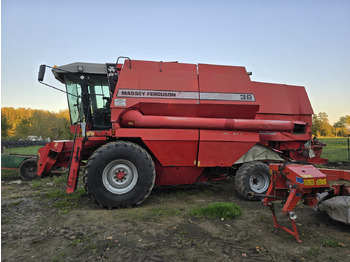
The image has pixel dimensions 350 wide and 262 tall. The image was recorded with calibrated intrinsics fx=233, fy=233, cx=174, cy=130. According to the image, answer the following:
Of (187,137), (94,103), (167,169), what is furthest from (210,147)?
(94,103)

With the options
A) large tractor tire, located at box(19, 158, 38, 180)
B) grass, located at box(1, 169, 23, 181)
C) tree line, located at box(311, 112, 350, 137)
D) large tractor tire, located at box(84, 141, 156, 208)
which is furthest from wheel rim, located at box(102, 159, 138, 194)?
tree line, located at box(311, 112, 350, 137)

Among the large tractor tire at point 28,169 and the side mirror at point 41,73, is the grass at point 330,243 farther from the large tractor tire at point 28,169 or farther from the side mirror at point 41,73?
the large tractor tire at point 28,169

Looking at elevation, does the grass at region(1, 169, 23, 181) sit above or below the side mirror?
below

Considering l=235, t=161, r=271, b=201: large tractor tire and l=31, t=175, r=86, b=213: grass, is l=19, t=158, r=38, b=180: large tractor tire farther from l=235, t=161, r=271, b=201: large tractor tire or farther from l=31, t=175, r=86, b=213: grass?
l=235, t=161, r=271, b=201: large tractor tire

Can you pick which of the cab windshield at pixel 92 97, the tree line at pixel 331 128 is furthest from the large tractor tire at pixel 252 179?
the tree line at pixel 331 128

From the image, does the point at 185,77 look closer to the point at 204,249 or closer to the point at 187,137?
the point at 187,137

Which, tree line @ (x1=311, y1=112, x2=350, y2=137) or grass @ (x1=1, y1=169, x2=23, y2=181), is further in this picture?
tree line @ (x1=311, y1=112, x2=350, y2=137)

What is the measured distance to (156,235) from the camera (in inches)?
141

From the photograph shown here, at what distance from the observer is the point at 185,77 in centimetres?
589

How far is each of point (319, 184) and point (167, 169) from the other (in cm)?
333

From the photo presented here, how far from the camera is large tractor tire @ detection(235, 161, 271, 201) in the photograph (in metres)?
5.66

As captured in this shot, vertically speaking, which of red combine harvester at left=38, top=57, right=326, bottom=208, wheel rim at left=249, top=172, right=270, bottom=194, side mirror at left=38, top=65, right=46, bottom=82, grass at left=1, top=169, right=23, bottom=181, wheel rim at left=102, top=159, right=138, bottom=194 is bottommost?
grass at left=1, top=169, right=23, bottom=181

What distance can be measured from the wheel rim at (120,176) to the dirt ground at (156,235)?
49cm

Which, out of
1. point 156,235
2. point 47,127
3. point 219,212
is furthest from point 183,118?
point 47,127
